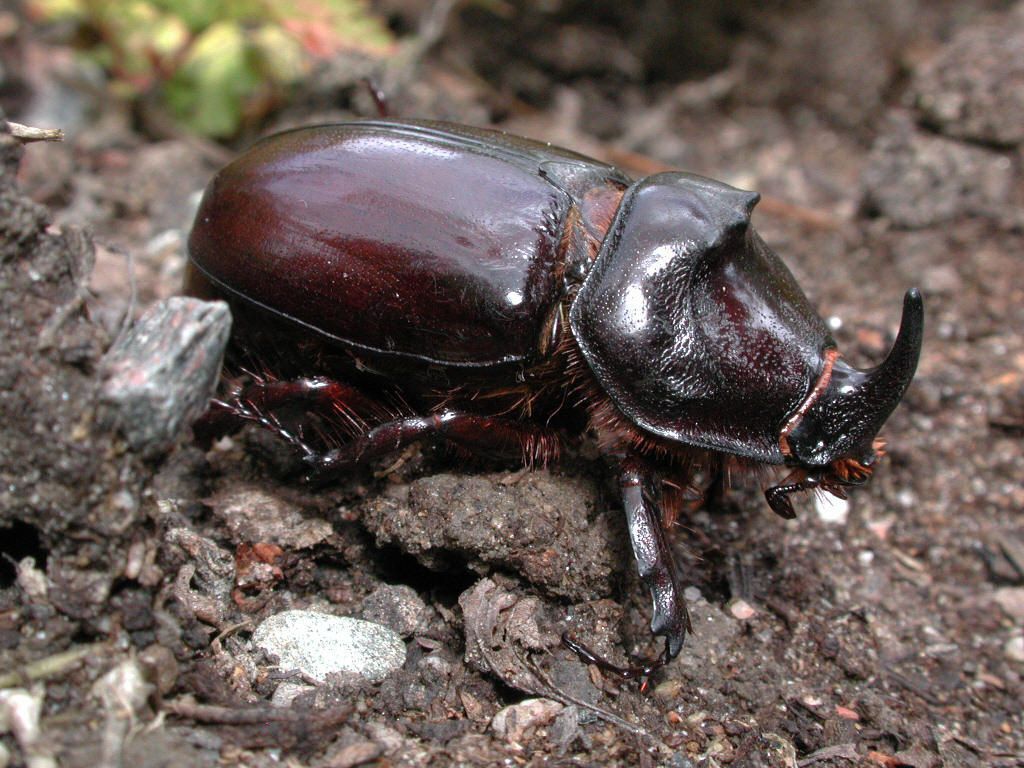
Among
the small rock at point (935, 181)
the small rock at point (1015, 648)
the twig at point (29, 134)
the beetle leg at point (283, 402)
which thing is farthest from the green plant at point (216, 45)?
the small rock at point (1015, 648)

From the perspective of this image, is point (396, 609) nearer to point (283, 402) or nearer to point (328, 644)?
point (328, 644)

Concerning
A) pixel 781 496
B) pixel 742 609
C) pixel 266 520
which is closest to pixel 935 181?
pixel 781 496

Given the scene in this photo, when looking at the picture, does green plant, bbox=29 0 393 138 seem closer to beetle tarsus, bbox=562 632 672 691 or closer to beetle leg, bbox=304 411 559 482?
beetle leg, bbox=304 411 559 482

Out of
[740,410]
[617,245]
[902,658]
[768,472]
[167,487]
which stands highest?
[617,245]

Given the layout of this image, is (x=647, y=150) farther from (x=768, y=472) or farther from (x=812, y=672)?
(x=812, y=672)

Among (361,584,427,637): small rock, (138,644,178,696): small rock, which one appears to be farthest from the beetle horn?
(138,644,178,696): small rock

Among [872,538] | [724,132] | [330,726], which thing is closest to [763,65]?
[724,132]

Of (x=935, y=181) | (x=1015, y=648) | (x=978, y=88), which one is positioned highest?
(x=978, y=88)
